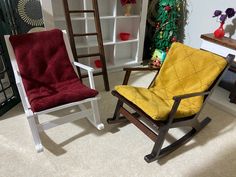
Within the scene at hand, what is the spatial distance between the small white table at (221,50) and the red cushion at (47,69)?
4.94 feet

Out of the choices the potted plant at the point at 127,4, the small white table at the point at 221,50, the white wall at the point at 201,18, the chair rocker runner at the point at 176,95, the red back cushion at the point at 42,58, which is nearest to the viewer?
the chair rocker runner at the point at 176,95

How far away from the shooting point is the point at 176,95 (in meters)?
1.76

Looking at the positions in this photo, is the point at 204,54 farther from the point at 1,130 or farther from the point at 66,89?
the point at 1,130

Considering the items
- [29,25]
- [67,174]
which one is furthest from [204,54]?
[29,25]

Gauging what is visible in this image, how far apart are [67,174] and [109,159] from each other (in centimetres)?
34

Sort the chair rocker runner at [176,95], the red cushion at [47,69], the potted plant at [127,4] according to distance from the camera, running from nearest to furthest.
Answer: the chair rocker runner at [176,95]
the red cushion at [47,69]
the potted plant at [127,4]

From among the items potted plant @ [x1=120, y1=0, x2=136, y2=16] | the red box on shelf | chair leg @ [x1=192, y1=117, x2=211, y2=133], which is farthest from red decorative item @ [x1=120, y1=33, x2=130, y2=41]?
chair leg @ [x1=192, y1=117, x2=211, y2=133]

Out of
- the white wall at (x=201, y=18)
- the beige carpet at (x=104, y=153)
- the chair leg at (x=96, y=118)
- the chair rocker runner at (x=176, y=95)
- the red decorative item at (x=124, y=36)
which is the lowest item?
the beige carpet at (x=104, y=153)

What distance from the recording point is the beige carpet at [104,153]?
1501 mm

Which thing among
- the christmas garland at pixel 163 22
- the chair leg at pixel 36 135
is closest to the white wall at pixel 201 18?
the christmas garland at pixel 163 22

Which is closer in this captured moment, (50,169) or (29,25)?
(50,169)

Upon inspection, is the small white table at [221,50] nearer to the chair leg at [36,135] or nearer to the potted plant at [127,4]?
the potted plant at [127,4]

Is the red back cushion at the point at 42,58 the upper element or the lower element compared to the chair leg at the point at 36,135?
upper

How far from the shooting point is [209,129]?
1966mm
